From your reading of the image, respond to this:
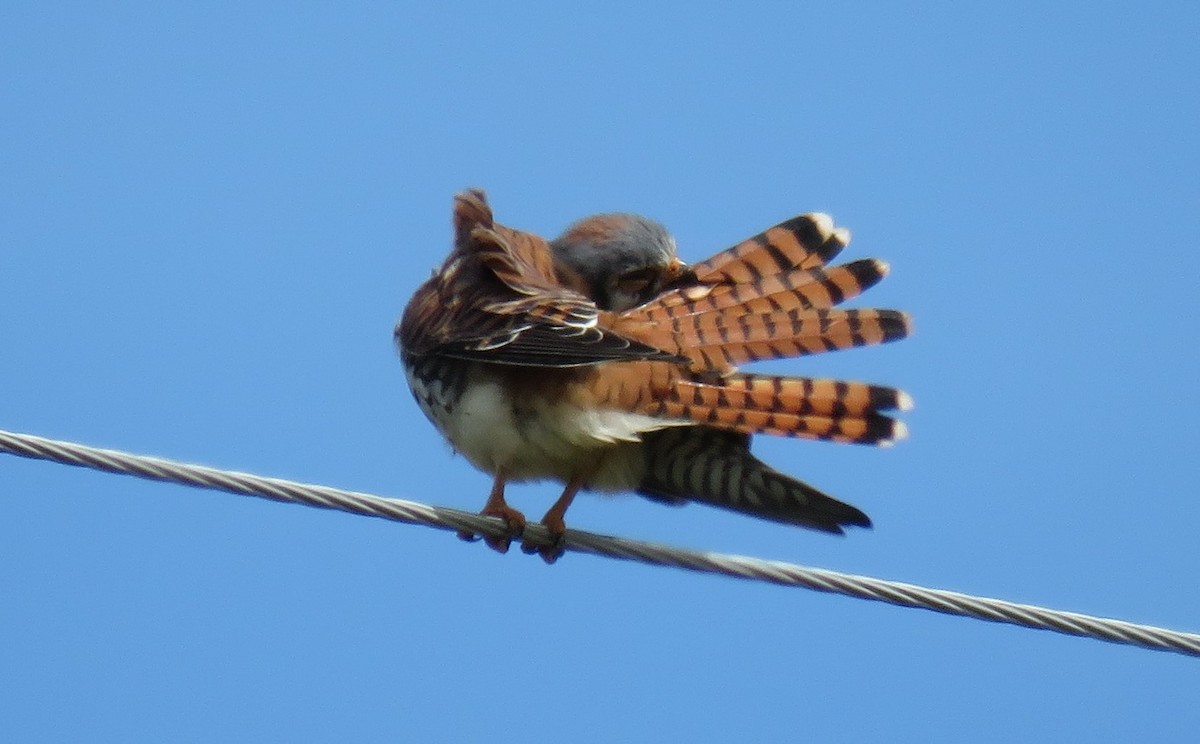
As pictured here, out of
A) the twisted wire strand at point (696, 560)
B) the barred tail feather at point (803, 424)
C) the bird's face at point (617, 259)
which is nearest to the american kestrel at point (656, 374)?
the barred tail feather at point (803, 424)

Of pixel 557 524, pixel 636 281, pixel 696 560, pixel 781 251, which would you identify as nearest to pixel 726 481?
pixel 557 524

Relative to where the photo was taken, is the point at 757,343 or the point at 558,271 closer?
the point at 757,343

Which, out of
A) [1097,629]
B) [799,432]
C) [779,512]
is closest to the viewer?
[1097,629]

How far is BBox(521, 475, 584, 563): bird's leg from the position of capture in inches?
203

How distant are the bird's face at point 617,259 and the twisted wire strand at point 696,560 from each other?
76.8 inches

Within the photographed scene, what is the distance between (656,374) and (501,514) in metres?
0.70

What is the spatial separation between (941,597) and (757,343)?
4.78 feet

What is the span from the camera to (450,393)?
17.6 feet

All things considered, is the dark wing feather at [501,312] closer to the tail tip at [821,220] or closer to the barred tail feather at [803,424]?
the barred tail feather at [803,424]

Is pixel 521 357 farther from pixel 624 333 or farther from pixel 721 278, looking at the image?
pixel 721 278

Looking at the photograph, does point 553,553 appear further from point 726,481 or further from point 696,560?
point 696,560

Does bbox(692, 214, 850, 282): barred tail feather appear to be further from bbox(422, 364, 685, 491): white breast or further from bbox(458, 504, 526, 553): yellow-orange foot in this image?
bbox(458, 504, 526, 553): yellow-orange foot

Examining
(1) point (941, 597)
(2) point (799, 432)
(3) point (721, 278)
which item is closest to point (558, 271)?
(3) point (721, 278)

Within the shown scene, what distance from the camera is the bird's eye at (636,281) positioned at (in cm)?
609
